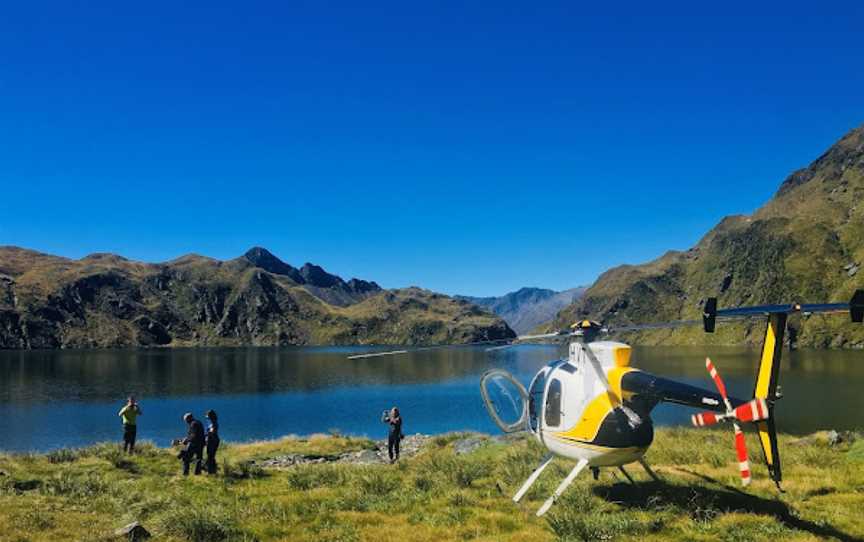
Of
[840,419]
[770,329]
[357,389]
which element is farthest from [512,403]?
[357,389]

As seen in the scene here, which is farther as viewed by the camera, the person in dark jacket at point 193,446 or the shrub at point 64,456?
the shrub at point 64,456

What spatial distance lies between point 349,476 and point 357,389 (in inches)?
2728

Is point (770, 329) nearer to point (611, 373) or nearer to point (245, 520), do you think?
point (611, 373)

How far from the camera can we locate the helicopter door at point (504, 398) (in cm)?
1680

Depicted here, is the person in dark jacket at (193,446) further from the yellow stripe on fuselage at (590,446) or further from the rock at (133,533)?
the yellow stripe on fuselage at (590,446)

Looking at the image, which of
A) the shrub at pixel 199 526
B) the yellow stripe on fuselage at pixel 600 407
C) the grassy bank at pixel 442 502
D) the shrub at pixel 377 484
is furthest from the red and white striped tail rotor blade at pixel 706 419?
the shrub at pixel 199 526

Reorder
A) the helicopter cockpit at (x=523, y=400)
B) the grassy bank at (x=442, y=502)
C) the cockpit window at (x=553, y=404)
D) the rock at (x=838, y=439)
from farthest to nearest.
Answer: the rock at (x=838, y=439), the helicopter cockpit at (x=523, y=400), the cockpit window at (x=553, y=404), the grassy bank at (x=442, y=502)

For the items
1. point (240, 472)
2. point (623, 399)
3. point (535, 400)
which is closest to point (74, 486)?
point (240, 472)

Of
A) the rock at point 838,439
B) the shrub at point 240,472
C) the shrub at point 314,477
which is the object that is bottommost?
the rock at point 838,439

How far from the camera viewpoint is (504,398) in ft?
56.2

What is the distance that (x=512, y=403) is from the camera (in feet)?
55.7

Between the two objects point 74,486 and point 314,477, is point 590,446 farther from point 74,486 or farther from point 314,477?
point 74,486

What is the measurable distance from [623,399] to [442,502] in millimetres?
4916

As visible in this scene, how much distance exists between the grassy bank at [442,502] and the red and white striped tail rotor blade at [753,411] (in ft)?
7.05
